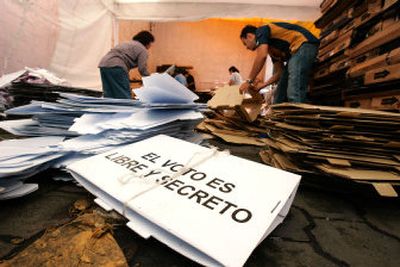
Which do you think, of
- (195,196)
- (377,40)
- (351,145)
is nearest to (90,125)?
(195,196)

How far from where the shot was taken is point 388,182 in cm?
80

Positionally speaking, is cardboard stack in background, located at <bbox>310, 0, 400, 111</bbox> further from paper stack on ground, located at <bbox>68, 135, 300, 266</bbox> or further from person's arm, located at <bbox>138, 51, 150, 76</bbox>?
person's arm, located at <bbox>138, 51, 150, 76</bbox>

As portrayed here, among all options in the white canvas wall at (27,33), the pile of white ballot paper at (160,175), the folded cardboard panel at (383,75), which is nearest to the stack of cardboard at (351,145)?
the pile of white ballot paper at (160,175)

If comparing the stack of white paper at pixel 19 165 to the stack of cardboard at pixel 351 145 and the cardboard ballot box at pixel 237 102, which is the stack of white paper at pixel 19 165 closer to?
the stack of cardboard at pixel 351 145

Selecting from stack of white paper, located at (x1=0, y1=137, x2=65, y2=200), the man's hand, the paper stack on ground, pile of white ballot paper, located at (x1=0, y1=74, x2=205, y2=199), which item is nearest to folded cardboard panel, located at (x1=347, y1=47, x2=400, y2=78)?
the man's hand

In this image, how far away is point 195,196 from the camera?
51 centimetres

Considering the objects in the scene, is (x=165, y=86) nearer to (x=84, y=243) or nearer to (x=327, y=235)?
(x=84, y=243)

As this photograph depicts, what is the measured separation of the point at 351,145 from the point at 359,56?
4.02 ft

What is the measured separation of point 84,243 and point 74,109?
676mm

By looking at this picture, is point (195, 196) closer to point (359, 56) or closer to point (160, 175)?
point (160, 175)

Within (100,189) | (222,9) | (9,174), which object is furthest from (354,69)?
(222,9)

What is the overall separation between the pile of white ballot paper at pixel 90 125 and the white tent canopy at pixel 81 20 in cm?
224

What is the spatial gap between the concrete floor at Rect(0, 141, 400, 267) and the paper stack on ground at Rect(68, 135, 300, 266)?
6 centimetres

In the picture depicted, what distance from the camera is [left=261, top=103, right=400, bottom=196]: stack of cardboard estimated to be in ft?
2.71
